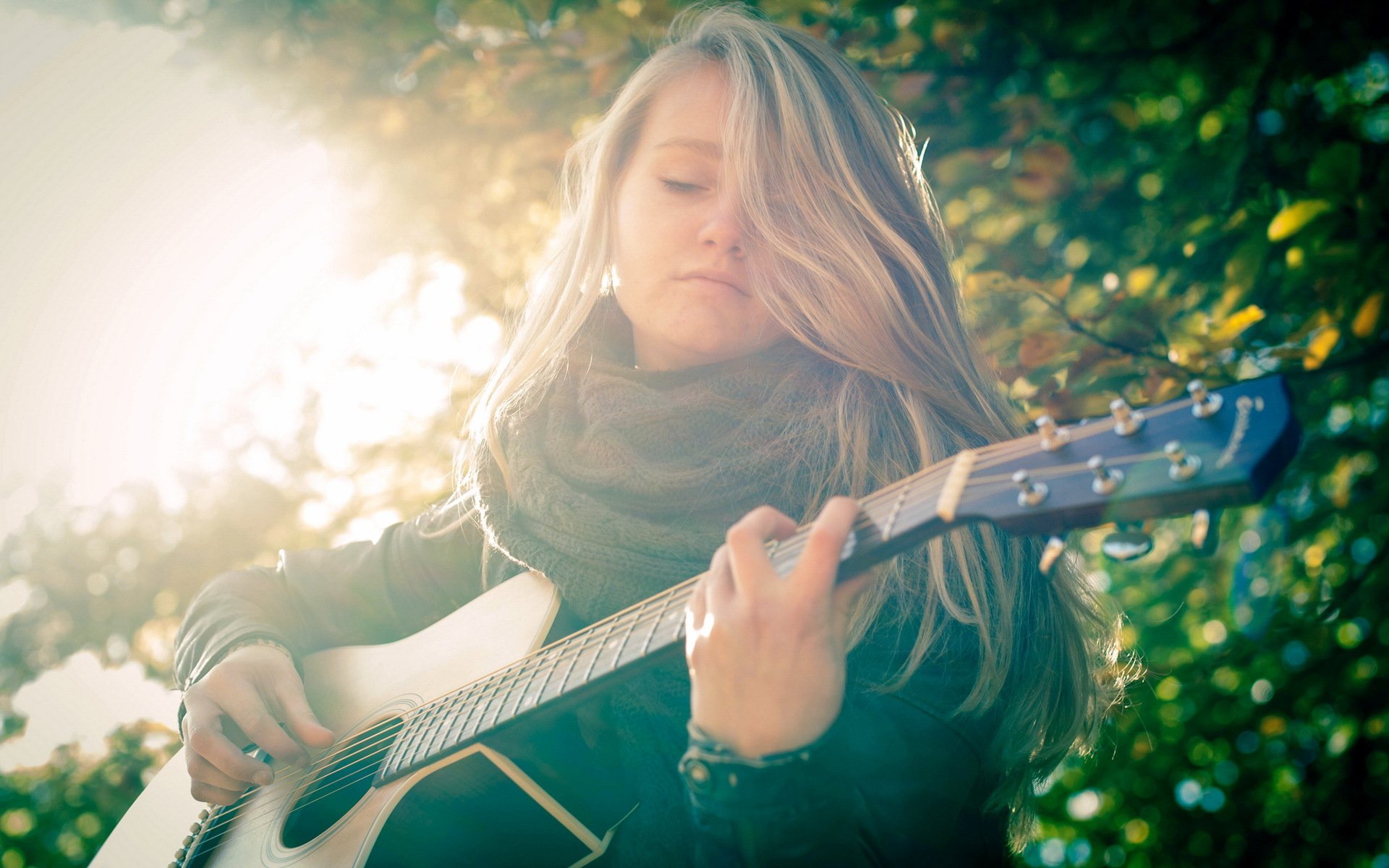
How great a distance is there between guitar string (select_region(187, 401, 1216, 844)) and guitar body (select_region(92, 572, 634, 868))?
1 centimetres

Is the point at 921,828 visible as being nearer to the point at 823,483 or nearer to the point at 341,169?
the point at 823,483

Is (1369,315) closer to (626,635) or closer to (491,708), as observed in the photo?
(626,635)

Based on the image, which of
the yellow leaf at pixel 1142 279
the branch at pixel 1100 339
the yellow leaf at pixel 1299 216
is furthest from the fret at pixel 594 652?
the yellow leaf at pixel 1142 279

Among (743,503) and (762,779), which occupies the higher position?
(762,779)

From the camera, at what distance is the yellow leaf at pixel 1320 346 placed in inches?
70.0

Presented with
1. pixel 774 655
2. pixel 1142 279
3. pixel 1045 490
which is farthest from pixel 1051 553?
pixel 1142 279

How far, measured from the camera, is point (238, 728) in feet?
5.55

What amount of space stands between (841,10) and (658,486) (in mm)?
1468

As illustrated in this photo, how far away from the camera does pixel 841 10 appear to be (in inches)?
86.2

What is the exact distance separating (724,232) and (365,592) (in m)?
1.30

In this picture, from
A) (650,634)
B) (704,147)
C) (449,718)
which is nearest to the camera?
(650,634)

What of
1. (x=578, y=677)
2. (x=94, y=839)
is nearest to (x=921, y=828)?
(x=578, y=677)

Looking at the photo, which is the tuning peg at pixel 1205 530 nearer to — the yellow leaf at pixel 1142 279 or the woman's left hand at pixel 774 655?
the woman's left hand at pixel 774 655

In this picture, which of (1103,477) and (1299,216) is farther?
(1299,216)
